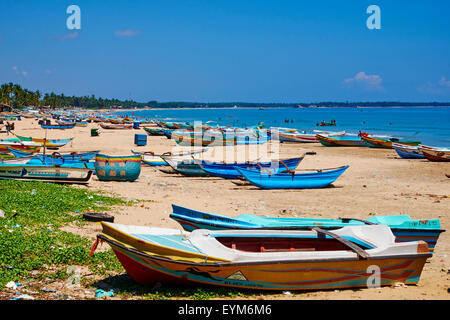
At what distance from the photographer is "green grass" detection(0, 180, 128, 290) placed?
7594 mm

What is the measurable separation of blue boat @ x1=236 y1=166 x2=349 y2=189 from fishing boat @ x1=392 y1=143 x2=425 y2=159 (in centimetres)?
1348

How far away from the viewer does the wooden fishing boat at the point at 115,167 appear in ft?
60.3

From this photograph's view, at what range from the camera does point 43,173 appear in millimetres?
15703

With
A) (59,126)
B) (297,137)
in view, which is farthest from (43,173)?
(59,126)

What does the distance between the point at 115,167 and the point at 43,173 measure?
3268 mm

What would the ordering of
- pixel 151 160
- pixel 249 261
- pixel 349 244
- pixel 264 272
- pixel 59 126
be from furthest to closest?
pixel 59 126 < pixel 151 160 < pixel 349 244 < pixel 264 272 < pixel 249 261

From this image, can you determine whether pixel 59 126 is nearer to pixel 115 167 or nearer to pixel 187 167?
pixel 187 167

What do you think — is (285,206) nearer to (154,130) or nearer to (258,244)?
(258,244)

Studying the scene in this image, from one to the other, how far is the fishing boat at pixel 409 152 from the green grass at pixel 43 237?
22550 mm

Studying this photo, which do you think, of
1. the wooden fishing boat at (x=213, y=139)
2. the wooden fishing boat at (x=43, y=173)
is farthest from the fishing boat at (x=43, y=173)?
the wooden fishing boat at (x=213, y=139)

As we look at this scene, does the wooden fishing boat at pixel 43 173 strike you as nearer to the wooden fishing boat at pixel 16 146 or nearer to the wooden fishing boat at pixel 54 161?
the wooden fishing boat at pixel 54 161

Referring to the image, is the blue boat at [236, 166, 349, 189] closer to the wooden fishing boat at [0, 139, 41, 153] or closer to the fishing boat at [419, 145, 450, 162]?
the fishing boat at [419, 145, 450, 162]
